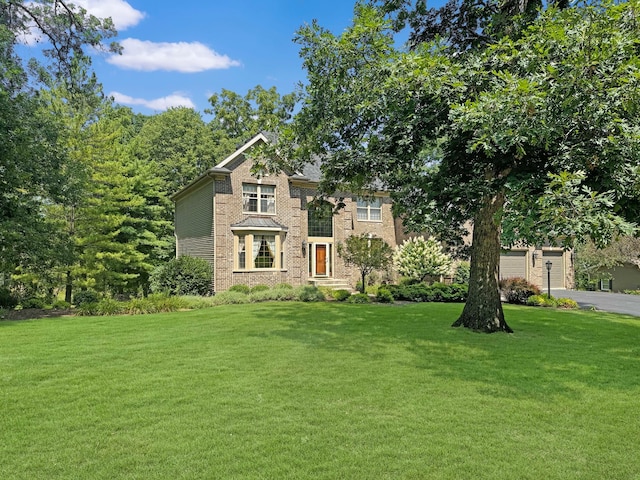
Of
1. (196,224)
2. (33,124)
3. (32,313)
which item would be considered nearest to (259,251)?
(196,224)

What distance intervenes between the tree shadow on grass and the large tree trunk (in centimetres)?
45

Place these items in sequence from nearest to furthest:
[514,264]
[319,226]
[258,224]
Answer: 1. [258,224]
2. [319,226]
3. [514,264]

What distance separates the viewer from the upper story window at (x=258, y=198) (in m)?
21.4

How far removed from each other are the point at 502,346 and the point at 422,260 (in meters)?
13.7

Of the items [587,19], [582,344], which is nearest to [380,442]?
[587,19]

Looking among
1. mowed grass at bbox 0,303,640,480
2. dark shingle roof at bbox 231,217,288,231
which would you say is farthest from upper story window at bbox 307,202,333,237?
mowed grass at bbox 0,303,640,480

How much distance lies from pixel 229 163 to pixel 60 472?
18.5 meters

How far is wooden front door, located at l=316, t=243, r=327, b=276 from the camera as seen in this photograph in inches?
938

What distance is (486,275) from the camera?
10680 mm

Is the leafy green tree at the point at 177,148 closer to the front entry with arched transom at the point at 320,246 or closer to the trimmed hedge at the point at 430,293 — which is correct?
the front entry with arched transom at the point at 320,246

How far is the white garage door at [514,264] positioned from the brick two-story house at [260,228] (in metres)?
9.86

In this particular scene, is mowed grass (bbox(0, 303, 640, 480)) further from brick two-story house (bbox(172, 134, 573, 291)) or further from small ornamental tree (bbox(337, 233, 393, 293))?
brick two-story house (bbox(172, 134, 573, 291))

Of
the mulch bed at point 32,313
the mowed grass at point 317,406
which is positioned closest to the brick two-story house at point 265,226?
the mulch bed at point 32,313

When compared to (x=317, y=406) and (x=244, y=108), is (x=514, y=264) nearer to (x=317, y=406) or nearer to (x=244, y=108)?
(x=317, y=406)
